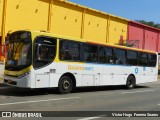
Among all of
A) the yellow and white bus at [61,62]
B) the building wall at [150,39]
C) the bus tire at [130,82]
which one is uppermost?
the building wall at [150,39]

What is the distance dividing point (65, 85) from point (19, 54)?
2.79m

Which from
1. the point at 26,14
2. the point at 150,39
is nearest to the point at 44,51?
the point at 26,14

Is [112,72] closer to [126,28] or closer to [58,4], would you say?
[58,4]

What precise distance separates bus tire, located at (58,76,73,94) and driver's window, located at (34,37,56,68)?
129 centimetres

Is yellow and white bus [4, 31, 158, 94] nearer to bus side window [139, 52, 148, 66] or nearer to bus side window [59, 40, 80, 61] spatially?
bus side window [59, 40, 80, 61]

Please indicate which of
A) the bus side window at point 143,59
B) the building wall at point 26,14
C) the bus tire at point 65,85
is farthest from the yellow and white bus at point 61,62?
the building wall at point 26,14

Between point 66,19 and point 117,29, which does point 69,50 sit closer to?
point 66,19

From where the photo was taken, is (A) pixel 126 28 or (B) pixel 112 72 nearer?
(B) pixel 112 72

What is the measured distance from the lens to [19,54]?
15797 millimetres

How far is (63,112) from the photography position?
36.9 feet

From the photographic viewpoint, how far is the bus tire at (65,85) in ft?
55.3

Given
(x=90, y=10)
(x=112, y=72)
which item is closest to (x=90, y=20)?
(x=90, y=10)

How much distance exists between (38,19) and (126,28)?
15415 millimetres

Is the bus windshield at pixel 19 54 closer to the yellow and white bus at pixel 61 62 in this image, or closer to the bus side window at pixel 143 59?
the yellow and white bus at pixel 61 62
